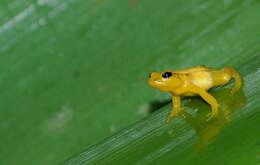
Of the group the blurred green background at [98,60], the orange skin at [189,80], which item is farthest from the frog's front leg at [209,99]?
the blurred green background at [98,60]

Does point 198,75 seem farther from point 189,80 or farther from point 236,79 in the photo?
point 236,79

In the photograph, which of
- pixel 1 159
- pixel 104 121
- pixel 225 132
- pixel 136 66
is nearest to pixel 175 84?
pixel 136 66

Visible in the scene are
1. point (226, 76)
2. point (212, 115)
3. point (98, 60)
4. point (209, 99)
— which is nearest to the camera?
point (212, 115)

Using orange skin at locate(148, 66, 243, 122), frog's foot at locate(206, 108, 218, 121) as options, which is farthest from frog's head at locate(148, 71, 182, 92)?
frog's foot at locate(206, 108, 218, 121)

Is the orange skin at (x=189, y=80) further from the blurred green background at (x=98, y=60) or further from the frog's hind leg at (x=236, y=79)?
the blurred green background at (x=98, y=60)

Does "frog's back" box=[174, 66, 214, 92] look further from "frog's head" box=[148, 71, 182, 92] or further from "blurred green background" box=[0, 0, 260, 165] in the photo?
"blurred green background" box=[0, 0, 260, 165]

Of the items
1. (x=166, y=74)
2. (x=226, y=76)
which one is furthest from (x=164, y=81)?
(x=226, y=76)

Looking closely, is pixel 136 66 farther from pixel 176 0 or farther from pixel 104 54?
pixel 176 0
